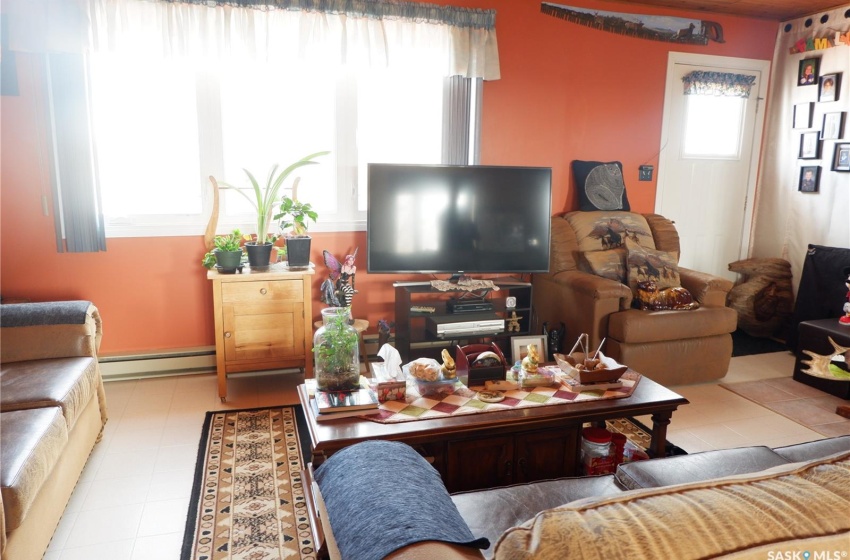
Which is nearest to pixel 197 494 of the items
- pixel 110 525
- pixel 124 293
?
pixel 110 525

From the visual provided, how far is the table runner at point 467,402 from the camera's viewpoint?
6.78 ft

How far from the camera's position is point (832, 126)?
14.2 feet

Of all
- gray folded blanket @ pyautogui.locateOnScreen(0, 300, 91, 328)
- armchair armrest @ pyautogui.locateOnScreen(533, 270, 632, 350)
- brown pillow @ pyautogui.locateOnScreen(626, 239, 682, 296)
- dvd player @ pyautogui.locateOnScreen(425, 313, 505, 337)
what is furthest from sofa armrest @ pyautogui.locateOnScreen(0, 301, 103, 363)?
brown pillow @ pyautogui.locateOnScreen(626, 239, 682, 296)

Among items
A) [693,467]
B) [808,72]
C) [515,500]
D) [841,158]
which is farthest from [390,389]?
[808,72]

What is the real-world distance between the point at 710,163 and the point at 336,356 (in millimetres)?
3914

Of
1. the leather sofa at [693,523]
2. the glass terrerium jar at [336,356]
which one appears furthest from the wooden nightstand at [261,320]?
the leather sofa at [693,523]

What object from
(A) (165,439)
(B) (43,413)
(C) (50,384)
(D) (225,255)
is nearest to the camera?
(B) (43,413)

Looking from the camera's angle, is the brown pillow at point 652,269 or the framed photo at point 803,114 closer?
the brown pillow at point 652,269

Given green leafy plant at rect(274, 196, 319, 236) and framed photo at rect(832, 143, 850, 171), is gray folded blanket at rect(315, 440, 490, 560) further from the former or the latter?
framed photo at rect(832, 143, 850, 171)

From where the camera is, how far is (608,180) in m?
4.30

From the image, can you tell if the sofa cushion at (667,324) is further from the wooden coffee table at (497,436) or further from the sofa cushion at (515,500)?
the sofa cushion at (515,500)

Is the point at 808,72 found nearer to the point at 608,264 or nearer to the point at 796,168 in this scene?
the point at 796,168

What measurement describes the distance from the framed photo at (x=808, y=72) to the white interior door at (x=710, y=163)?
0.88 feet

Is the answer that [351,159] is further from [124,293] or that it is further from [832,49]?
[832,49]
